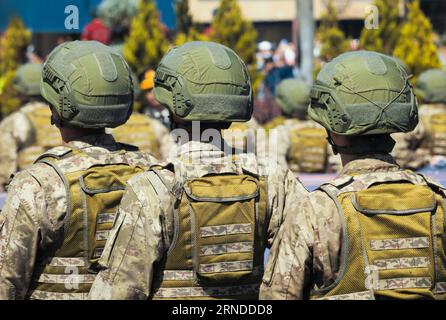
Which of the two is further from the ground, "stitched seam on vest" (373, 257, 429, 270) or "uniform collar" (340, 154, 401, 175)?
"uniform collar" (340, 154, 401, 175)

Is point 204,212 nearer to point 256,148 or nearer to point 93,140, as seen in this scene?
point 93,140

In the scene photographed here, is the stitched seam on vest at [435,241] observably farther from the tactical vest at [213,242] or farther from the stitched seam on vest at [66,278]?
the stitched seam on vest at [66,278]

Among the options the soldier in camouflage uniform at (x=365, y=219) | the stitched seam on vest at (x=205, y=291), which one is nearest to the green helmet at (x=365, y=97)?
the soldier in camouflage uniform at (x=365, y=219)

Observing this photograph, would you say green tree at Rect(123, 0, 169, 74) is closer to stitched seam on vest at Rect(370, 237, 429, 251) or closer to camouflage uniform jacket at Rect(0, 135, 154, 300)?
camouflage uniform jacket at Rect(0, 135, 154, 300)

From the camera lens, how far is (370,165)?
3158 millimetres

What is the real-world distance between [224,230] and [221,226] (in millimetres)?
18

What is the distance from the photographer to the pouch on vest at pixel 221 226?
3260 millimetres

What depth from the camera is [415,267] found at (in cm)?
307

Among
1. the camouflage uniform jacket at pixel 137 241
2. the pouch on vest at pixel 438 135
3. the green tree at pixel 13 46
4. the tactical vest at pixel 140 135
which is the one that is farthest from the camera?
the green tree at pixel 13 46

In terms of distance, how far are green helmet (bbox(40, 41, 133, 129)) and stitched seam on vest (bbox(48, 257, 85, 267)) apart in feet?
1.82

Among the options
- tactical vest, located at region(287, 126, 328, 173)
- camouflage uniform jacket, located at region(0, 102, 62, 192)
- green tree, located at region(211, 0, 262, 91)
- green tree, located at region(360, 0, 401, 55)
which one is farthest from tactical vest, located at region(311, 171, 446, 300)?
green tree, located at region(360, 0, 401, 55)

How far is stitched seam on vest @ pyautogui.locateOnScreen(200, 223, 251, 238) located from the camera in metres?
→ 3.26
